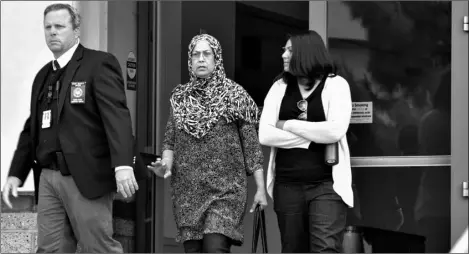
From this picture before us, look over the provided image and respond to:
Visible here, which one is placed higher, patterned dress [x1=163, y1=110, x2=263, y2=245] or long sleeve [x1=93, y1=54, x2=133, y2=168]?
long sleeve [x1=93, y1=54, x2=133, y2=168]

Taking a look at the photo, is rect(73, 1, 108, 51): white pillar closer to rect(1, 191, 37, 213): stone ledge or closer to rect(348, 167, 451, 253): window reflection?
rect(1, 191, 37, 213): stone ledge

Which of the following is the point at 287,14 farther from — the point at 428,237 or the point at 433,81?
the point at 428,237

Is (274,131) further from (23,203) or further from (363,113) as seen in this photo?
(23,203)

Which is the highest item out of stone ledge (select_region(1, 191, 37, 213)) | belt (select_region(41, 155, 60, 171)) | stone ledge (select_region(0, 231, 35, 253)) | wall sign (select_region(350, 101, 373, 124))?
wall sign (select_region(350, 101, 373, 124))

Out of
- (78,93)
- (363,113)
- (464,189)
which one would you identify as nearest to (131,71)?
(363,113)

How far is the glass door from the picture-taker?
7598mm

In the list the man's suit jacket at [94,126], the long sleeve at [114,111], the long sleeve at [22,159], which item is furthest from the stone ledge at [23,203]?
the long sleeve at [114,111]

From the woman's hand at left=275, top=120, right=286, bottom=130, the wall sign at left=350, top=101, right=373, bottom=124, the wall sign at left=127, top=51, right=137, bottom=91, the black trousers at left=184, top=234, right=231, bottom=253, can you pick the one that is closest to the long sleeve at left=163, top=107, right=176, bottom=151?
the black trousers at left=184, top=234, right=231, bottom=253

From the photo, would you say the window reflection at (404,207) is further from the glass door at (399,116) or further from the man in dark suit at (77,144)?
the man in dark suit at (77,144)

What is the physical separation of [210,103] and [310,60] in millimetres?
737

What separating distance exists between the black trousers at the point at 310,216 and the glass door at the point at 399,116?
131cm

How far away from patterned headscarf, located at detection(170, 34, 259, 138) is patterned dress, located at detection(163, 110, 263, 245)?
0.05m

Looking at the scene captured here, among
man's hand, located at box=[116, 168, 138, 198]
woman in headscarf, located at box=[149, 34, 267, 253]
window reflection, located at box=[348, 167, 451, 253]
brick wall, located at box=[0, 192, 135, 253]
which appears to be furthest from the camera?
window reflection, located at box=[348, 167, 451, 253]

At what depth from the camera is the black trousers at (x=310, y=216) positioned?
6324 millimetres
